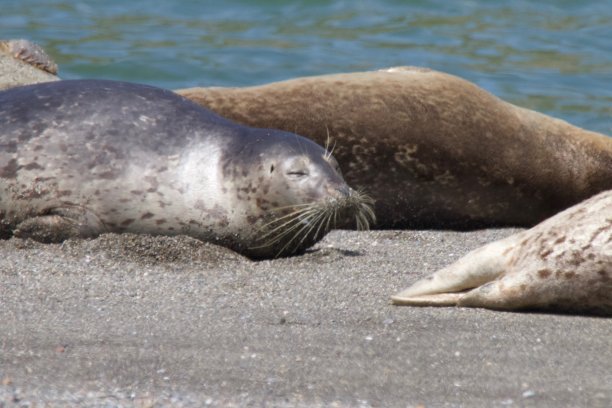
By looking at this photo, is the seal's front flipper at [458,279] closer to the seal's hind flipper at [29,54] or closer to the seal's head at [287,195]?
the seal's head at [287,195]

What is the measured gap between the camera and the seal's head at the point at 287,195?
210 inches

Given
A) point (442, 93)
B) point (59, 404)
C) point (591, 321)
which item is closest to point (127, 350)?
point (59, 404)

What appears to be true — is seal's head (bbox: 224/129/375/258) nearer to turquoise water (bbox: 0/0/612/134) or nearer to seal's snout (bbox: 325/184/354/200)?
seal's snout (bbox: 325/184/354/200)

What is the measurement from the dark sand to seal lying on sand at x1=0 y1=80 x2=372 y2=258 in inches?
4.9

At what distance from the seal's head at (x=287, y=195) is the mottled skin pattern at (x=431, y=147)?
3.89 ft

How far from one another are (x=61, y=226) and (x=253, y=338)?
5.44ft

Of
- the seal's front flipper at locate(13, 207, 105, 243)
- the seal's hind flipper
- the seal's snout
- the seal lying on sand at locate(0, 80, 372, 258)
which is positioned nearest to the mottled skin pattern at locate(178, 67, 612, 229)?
the seal lying on sand at locate(0, 80, 372, 258)

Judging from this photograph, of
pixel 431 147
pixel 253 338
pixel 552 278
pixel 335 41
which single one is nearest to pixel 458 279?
pixel 552 278

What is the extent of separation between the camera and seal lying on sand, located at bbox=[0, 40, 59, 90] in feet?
29.5

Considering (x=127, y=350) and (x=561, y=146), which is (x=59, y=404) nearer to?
(x=127, y=350)

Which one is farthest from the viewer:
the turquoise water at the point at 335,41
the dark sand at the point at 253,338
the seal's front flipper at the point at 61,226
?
the turquoise water at the point at 335,41

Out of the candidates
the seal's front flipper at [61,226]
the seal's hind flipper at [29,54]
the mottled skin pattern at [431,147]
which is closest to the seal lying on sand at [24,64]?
the seal's hind flipper at [29,54]

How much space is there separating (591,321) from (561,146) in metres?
2.94

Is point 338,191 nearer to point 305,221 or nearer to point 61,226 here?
point 305,221
